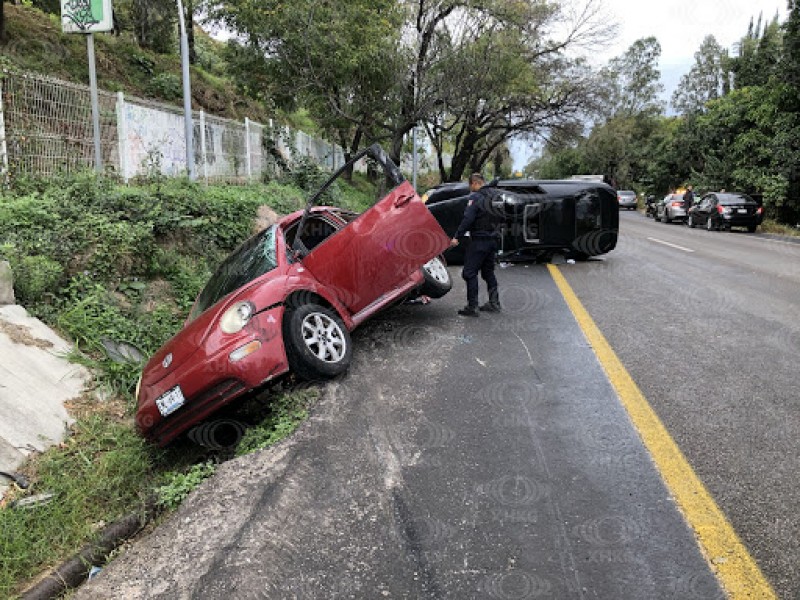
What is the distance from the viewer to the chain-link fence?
8.12 m

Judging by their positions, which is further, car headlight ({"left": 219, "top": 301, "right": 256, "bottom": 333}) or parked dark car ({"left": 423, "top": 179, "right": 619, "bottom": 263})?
parked dark car ({"left": 423, "top": 179, "right": 619, "bottom": 263})

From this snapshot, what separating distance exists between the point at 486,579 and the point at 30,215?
6.10 metres

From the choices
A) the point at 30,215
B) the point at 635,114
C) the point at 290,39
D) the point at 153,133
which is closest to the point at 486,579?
the point at 30,215

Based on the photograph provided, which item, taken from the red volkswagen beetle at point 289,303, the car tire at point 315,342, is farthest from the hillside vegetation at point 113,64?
the car tire at point 315,342

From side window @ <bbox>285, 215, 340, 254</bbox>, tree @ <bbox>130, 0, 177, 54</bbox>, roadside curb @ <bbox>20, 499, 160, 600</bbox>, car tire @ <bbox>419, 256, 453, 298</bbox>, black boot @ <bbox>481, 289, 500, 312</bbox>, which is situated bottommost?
roadside curb @ <bbox>20, 499, 160, 600</bbox>

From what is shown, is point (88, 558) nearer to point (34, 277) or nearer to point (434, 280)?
point (34, 277)

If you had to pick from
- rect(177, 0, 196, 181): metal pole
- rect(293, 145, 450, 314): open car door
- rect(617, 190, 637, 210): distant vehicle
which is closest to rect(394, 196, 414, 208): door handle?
rect(293, 145, 450, 314): open car door

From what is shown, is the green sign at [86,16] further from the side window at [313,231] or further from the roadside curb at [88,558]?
the roadside curb at [88,558]

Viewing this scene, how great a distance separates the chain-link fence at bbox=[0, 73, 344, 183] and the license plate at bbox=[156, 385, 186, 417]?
5.33m

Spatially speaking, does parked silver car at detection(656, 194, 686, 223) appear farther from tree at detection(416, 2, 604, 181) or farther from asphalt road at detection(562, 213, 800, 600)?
asphalt road at detection(562, 213, 800, 600)

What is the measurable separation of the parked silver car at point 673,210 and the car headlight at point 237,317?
85.7ft

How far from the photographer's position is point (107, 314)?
19.4 feet

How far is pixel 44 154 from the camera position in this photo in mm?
8508

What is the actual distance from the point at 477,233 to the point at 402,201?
61.8 inches
